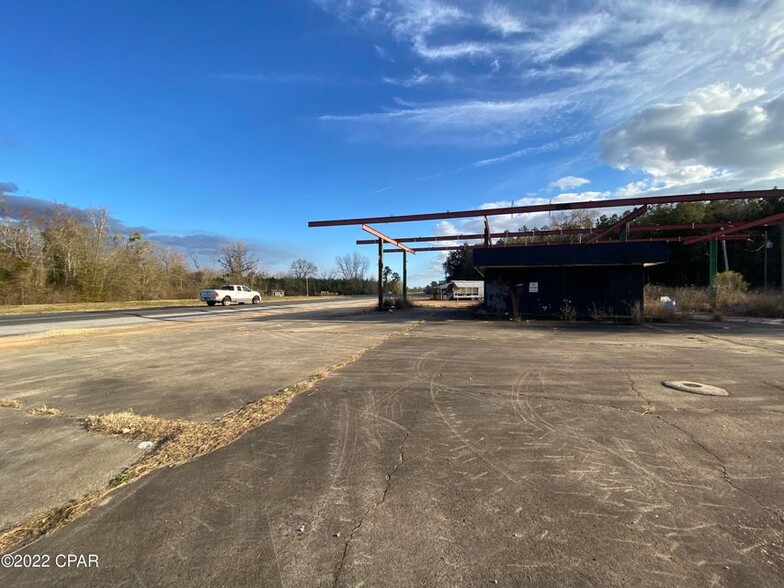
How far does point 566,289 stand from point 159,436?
22.8 m

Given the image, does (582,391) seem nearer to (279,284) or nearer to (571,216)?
(571,216)

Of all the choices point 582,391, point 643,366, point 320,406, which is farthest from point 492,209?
point 320,406

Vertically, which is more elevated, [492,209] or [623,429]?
[492,209]

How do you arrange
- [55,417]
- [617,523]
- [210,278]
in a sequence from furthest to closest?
1. [210,278]
2. [55,417]
3. [617,523]

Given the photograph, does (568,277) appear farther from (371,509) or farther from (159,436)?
(371,509)

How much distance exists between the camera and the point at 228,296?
41.8m

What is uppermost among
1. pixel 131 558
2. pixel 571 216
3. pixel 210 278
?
pixel 571 216

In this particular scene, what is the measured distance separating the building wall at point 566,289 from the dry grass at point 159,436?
19836 millimetres

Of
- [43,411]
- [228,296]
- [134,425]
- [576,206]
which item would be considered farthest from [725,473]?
[228,296]

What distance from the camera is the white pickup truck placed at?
132 ft

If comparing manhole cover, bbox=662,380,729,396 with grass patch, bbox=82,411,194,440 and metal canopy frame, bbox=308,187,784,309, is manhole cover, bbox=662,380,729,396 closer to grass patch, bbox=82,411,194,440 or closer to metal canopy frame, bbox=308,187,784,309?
grass patch, bbox=82,411,194,440

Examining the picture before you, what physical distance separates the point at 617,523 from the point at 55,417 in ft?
23.7

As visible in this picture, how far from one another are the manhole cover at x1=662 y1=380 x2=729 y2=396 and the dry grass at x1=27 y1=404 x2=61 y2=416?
33.1 ft

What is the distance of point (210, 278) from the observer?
6322 centimetres
